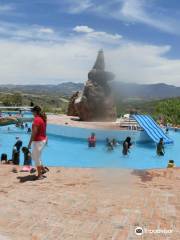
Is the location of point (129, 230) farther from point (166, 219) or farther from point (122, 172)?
point (122, 172)

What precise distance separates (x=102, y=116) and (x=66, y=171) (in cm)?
2015

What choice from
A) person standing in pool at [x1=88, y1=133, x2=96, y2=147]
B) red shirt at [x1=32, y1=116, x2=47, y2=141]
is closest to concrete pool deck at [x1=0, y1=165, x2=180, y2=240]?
red shirt at [x1=32, y1=116, x2=47, y2=141]

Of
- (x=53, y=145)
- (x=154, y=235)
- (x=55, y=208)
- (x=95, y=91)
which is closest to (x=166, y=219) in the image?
(x=154, y=235)

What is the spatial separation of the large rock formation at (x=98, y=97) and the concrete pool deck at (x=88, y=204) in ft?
65.2

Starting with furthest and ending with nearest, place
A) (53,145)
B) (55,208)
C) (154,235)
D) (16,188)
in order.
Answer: (53,145) < (16,188) < (55,208) < (154,235)

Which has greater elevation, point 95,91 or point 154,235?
point 95,91

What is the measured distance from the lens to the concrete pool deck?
5.05 m

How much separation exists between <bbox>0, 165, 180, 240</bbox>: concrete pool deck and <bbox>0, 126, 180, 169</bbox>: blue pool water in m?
6.47

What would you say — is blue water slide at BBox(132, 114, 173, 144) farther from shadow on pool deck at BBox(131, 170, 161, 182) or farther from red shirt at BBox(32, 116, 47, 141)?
red shirt at BBox(32, 116, 47, 141)

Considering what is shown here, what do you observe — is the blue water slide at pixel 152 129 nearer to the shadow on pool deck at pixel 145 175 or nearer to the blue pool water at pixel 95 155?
the blue pool water at pixel 95 155

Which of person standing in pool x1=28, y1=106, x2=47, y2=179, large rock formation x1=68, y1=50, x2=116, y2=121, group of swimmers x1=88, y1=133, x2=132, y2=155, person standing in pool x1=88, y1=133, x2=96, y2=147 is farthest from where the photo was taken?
large rock formation x1=68, y1=50, x2=116, y2=121

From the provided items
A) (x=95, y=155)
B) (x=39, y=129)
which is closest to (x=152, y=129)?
(x=95, y=155)

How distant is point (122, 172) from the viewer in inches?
328

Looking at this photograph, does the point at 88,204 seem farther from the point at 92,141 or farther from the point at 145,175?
the point at 92,141
